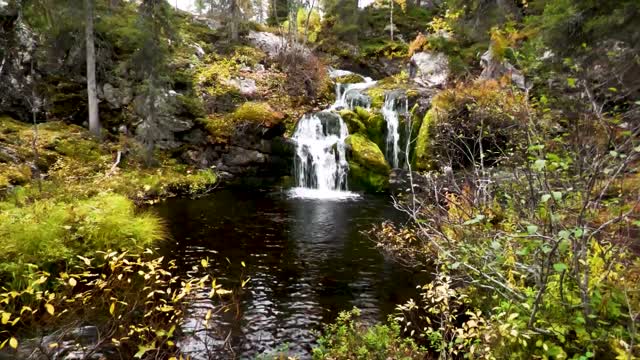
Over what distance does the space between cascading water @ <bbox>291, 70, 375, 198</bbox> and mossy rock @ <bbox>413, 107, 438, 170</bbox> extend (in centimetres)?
331

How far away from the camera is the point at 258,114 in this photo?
1966 cm

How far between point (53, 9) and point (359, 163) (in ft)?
47.5

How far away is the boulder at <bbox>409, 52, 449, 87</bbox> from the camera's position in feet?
75.2

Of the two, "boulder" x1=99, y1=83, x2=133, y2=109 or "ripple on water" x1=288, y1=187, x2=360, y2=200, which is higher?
"boulder" x1=99, y1=83, x2=133, y2=109

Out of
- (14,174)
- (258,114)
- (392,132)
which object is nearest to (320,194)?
(258,114)

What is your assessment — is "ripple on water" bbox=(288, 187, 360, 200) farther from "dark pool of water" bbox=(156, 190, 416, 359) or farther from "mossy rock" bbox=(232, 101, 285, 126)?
"mossy rock" bbox=(232, 101, 285, 126)

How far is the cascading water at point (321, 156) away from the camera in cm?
1933

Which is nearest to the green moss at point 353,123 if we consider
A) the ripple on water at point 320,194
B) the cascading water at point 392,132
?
the cascading water at point 392,132

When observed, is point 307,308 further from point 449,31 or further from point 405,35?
point 405,35

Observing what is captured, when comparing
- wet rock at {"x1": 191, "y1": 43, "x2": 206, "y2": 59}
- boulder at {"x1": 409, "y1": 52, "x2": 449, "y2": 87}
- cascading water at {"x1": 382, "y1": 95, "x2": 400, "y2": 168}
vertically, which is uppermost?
wet rock at {"x1": 191, "y1": 43, "x2": 206, "y2": 59}

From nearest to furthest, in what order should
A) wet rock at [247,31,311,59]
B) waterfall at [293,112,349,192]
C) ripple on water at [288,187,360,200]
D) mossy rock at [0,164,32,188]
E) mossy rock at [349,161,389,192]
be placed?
mossy rock at [0,164,32,188] → ripple on water at [288,187,360,200] → mossy rock at [349,161,389,192] → waterfall at [293,112,349,192] → wet rock at [247,31,311,59]

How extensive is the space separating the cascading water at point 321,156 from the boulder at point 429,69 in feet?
21.2

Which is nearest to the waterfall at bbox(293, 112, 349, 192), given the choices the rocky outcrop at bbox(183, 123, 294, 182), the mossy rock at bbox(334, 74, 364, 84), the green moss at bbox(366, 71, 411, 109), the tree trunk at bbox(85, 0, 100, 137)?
the rocky outcrop at bbox(183, 123, 294, 182)

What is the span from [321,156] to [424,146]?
4906mm
